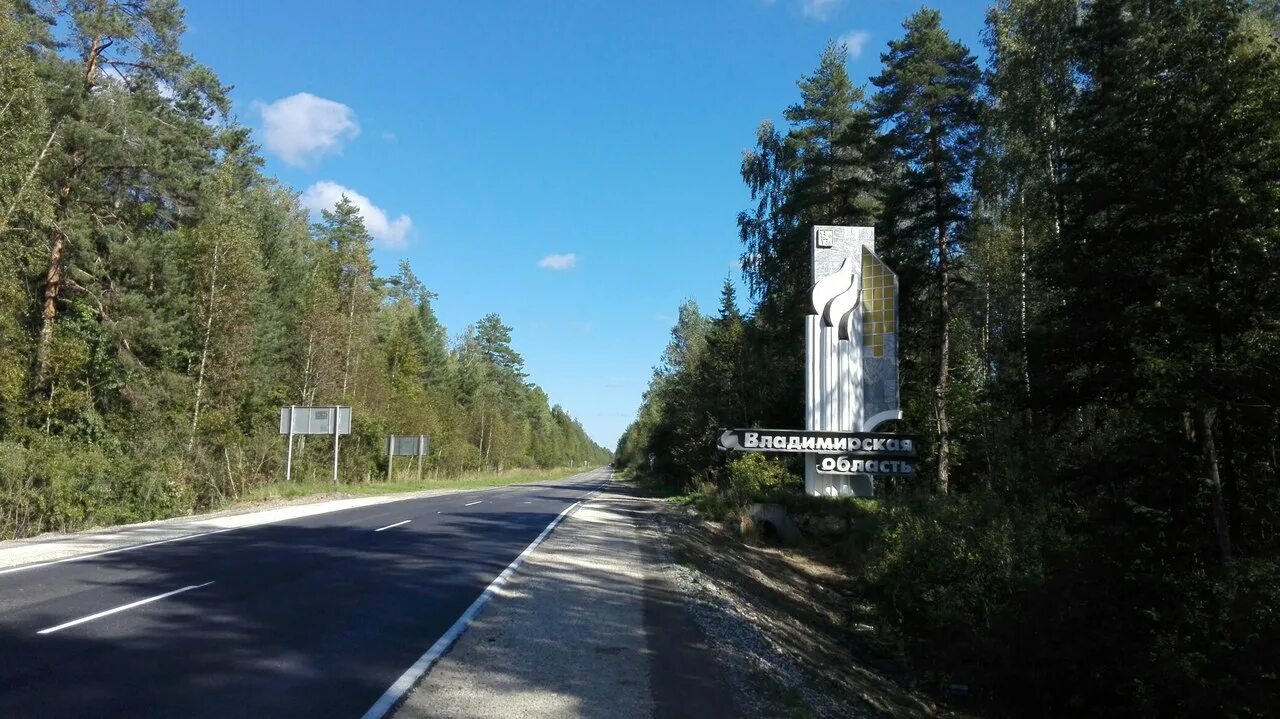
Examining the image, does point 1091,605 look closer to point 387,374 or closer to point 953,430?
point 953,430

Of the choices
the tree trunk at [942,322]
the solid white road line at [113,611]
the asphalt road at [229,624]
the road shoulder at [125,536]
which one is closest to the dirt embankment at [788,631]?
the asphalt road at [229,624]

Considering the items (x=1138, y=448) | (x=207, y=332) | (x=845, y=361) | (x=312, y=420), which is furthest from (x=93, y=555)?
(x=207, y=332)

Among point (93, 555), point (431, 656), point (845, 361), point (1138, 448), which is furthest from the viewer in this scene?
point (845, 361)

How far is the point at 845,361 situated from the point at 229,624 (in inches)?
696

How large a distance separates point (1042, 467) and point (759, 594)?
24.9 ft

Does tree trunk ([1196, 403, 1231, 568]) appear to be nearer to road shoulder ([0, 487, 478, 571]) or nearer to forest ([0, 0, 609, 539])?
road shoulder ([0, 487, 478, 571])

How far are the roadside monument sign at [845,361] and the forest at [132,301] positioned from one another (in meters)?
20.1

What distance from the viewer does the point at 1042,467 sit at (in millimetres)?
16906

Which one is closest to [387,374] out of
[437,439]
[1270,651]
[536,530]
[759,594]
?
[437,439]

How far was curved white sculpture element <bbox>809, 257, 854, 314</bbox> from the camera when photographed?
2242cm

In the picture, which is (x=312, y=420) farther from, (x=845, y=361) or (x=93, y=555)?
(x=845, y=361)

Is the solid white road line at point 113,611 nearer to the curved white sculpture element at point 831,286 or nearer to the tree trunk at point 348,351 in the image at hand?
the curved white sculpture element at point 831,286

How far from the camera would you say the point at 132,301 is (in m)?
Result: 29.1

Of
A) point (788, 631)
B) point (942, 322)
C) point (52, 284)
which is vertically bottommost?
point (788, 631)
